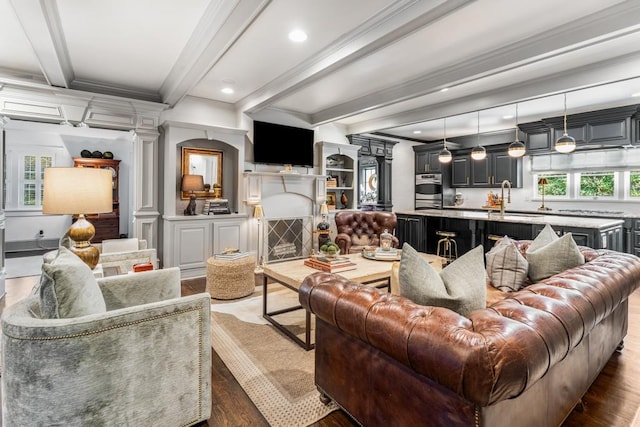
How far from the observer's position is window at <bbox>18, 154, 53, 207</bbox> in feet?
21.5

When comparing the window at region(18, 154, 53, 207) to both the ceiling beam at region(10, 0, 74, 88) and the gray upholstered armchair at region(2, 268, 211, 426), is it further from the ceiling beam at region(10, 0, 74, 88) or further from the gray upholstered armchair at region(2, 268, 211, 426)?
the gray upholstered armchair at region(2, 268, 211, 426)

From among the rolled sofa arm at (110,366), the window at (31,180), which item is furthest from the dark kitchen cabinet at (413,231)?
the window at (31,180)

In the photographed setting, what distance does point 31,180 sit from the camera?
6.62 metres

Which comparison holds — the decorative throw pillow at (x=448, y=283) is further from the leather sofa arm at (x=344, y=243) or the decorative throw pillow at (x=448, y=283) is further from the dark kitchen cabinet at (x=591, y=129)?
the dark kitchen cabinet at (x=591, y=129)

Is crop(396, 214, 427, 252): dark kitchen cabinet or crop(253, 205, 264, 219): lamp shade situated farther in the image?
crop(396, 214, 427, 252): dark kitchen cabinet

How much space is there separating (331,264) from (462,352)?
1.97 meters

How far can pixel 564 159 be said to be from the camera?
6.39 metres

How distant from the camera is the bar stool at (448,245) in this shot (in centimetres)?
535

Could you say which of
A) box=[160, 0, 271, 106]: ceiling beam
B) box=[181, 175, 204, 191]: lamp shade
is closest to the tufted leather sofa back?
box=[160, 0, 271, 106]: ceiling beam

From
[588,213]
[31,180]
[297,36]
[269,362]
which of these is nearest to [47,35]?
[297,36]

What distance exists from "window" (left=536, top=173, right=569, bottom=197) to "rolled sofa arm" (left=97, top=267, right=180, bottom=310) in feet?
24.2

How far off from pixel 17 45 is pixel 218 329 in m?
3.37

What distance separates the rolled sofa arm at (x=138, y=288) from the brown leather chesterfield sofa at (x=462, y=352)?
0.97 metres

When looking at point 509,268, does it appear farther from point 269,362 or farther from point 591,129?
point 591,129
